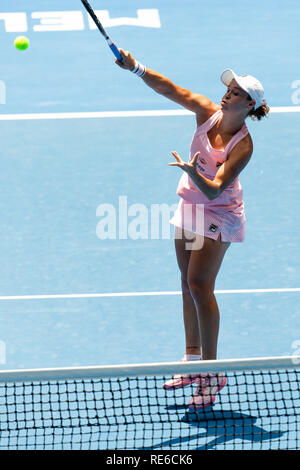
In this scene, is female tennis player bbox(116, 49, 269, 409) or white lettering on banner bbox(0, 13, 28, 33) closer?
female tennis player bbox(116, 49, 269, 409)

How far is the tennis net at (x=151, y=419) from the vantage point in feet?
17.9

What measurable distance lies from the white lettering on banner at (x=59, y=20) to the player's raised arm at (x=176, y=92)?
9309 millimetres

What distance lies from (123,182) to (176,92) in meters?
3.88

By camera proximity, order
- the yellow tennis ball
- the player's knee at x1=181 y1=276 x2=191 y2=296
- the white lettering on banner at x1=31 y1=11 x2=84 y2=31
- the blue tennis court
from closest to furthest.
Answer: the player's knee at x1=181 y1=276 x2=191 y2=296
the blue tennis court
the yellow tennis ball
the white lettering on banner at x1=31 y1=11 x2=84 y2=31

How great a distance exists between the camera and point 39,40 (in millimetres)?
14539

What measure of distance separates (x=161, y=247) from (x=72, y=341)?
1.89 metres

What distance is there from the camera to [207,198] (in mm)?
5723

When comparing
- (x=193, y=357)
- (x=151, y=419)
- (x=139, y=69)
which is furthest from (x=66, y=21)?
(x=151, y=419)

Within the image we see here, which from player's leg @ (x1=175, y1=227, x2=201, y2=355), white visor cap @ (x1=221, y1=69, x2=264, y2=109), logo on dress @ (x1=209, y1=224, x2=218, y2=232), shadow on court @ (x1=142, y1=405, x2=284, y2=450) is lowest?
shadow on court @ (x1=142, y1=405, x2=284, y2=450)

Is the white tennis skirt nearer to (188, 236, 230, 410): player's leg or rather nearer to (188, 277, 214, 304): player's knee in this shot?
(188, 236, 230, 410): player's leg

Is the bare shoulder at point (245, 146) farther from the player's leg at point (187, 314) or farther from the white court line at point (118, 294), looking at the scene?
the white court line at point (118, 294)

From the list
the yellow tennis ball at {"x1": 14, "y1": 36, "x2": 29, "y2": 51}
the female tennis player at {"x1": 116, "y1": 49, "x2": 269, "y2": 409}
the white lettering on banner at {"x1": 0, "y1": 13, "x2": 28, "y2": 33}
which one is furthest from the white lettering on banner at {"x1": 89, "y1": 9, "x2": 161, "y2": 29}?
the female tennis player at {"x1": 116, "y1": 49, "x2": 269, "y2": 409}

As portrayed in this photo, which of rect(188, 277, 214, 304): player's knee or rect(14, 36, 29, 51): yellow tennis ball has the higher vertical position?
rect(14, 36, 29, 51): yellow tennis ball

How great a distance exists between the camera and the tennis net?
17.9 feet
